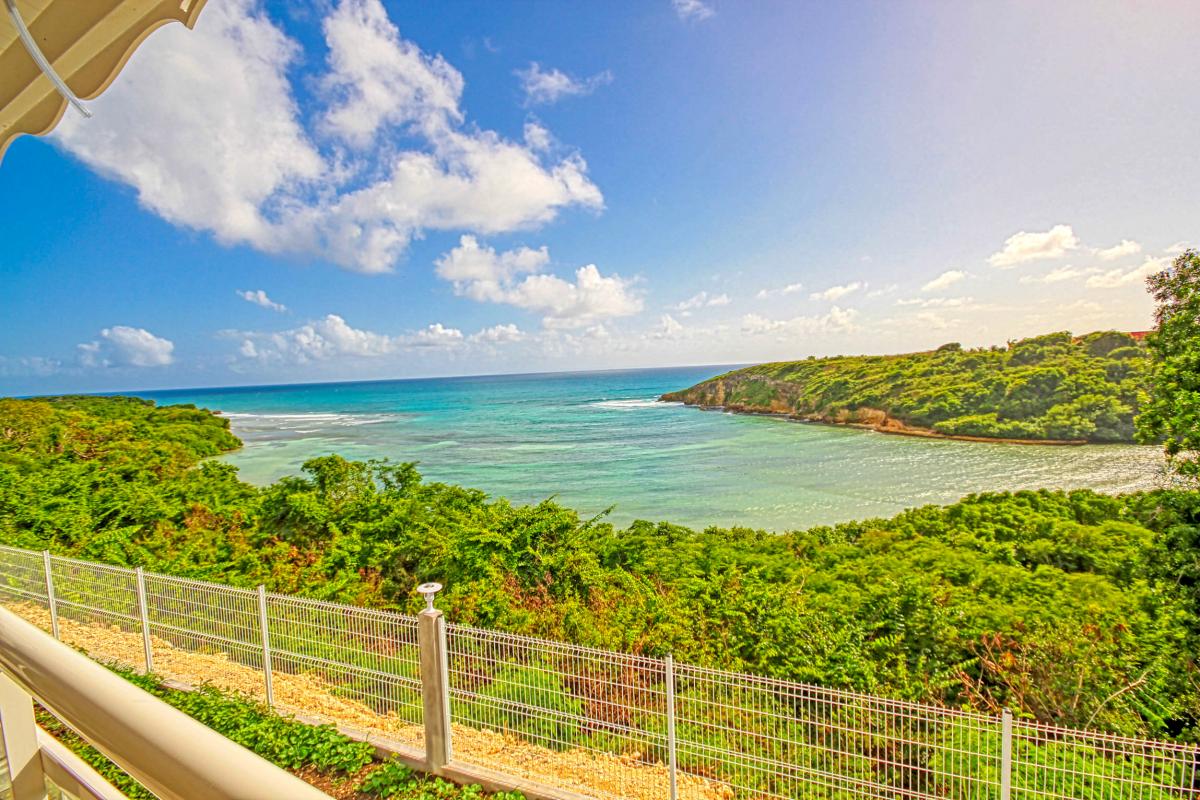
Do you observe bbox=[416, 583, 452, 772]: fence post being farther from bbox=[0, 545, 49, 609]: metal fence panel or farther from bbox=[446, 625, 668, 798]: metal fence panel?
bbox=[0, 545, 49, 609]: metal fence panel

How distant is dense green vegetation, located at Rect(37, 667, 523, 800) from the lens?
3670 millimetres

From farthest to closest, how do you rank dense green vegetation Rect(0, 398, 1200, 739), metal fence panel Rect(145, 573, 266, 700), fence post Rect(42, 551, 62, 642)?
dense green vegetation Rect(0, 398, 1200, 739)
fence post Rect(42, 551, 62, 642)
metal fence panel Rect(145, 573, 266, 700)

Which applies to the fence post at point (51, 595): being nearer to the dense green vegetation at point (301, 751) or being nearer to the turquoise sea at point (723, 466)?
the dense green vegetation at point (301, 751)

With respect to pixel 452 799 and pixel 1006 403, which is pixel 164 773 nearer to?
pixel 452 799

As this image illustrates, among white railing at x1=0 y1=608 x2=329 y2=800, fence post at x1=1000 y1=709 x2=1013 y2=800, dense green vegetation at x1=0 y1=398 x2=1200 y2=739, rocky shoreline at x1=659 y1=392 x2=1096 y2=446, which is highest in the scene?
white railing at x1=0 y1=608 x2=329 y2=800

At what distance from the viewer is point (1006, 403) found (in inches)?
1299

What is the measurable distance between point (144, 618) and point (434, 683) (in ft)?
11.0

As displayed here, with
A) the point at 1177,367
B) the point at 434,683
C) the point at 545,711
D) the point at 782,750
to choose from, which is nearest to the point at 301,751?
the point at 434,683

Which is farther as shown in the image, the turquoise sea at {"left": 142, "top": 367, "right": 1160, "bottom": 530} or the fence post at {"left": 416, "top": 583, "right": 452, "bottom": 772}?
the turquoise sea at {"left": 142, "top": 367, "right": 1160, "bottom": 530}

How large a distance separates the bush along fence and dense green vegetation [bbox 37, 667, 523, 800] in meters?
0.12

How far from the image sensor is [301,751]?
4.04 m

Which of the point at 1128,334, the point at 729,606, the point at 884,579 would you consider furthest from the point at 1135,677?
the point at 1128,334

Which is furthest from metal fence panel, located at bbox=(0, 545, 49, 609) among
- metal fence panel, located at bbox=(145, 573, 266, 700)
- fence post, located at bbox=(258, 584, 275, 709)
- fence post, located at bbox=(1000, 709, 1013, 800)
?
fence post, located at bbox=(1000, 709, 1013, 800)

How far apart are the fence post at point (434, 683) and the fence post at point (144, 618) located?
3.14 m
